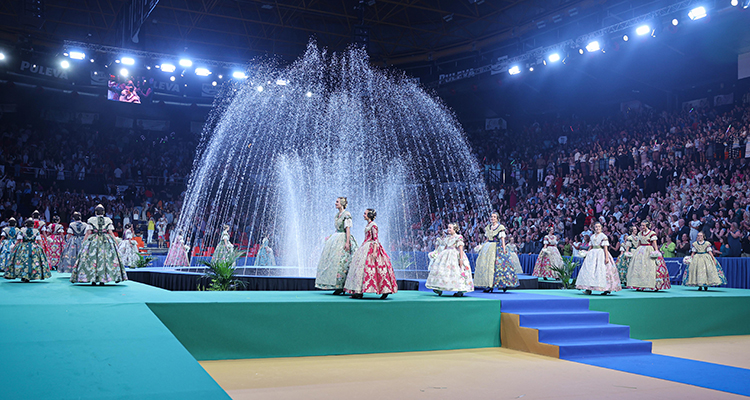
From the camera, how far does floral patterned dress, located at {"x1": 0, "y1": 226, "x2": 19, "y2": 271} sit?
35.9ft

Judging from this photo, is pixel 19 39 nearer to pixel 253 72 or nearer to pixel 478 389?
pixel 253 72

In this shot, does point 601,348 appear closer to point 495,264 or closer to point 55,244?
point 495,264

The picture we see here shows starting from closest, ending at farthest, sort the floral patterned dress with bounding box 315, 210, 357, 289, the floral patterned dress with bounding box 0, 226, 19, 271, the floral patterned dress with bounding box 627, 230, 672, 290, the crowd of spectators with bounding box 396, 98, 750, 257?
the floral patterned dress with bounding box 315, 210, 357, 289, the floral patterned dress with bounding box 0, 226, 19, 271, the floral patterned dress with bounding box 627, 230, 672, 290, the crowd of spectators with bounding box 396, 98, 750, 257

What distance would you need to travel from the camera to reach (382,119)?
29.5 metres

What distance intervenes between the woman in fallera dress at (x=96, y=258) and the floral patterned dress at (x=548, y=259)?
11.1 meters

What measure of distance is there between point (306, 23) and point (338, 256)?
20.4 m

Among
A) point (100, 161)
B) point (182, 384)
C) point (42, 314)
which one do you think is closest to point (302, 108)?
point (100, 161)

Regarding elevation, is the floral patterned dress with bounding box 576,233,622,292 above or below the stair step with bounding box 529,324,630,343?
above

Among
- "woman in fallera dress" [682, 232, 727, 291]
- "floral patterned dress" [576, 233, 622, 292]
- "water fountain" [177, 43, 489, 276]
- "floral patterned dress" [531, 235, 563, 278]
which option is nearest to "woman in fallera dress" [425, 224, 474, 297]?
"floral patterned dress" [576, 233, 622, 292]

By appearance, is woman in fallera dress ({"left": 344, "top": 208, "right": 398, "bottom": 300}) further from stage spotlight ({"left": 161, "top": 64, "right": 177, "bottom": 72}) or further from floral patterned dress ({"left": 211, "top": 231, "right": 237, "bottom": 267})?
stage spotlight ({"left": 161, "top": 64, "right": 177, "bottom": 72})

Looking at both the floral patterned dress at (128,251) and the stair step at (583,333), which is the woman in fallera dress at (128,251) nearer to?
the floral patterned dress at (128,251)

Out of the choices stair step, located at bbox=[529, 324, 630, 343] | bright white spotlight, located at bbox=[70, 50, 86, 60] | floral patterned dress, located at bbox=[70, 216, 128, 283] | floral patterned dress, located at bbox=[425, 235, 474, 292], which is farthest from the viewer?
bright white spotlight, located at bbox=[70, 50, 86, 60]

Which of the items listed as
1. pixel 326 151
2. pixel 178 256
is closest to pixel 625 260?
→ pixel 178 256

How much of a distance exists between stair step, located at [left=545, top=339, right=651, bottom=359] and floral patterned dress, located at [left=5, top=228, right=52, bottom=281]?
29.8 ft
